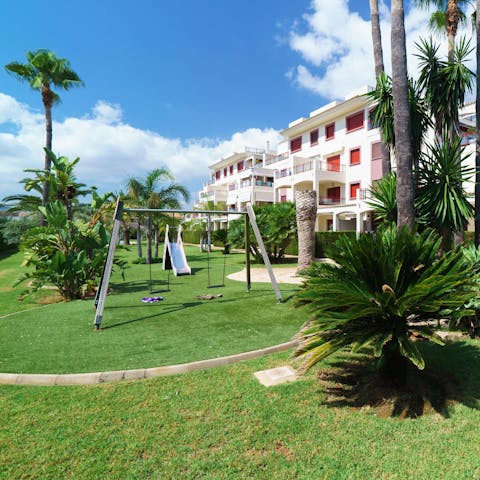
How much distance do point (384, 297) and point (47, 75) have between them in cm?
1871

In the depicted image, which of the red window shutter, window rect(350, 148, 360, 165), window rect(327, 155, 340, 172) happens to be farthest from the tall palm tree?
window rect(327, 155, 340, 172)

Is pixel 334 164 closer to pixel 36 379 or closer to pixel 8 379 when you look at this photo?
pixel 36 379

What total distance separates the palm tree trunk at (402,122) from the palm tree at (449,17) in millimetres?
4836

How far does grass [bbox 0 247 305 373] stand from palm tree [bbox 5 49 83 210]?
10321mm

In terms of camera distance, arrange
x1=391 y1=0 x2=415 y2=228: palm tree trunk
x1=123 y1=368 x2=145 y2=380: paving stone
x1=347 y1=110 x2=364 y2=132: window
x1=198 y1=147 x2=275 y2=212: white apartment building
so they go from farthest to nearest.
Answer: x1=198 y1=147 x2=275 y2=212: white apartment building, x1=347 y1=110 x2=364 y2=132: window, x1=391 y1=0 x2=415 y2=228: palm tree trunk, x1=123 y1=368 x2=145 y2=380: paving stone

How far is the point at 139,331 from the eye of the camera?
6090mm

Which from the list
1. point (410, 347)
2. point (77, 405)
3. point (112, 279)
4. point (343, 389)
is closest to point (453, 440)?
point (410, 347)

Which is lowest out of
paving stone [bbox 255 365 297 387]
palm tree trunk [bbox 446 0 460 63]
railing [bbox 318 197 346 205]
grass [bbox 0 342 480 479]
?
paving stone [bbox 255 365 297 387]

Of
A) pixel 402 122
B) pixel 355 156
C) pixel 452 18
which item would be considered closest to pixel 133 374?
pixel 402 122

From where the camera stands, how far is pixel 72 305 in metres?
8.53

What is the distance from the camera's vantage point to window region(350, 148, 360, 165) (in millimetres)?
25641

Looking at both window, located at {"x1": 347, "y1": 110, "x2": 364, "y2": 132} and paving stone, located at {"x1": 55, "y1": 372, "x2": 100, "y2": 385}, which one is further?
window, located at {"x1": 347, "y1": 110, "x2": 364, "y2": 132}

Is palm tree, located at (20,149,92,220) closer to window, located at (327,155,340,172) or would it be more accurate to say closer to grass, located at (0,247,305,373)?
grass, located at (0,247,305,373)

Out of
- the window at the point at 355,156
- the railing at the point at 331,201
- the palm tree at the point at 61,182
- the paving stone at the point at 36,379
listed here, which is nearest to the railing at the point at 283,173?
the railing at the point at 331,201
